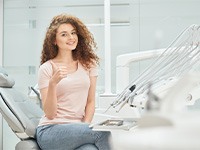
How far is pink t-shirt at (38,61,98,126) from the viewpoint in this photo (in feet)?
5.75

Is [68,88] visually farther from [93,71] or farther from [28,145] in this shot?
[28,145]

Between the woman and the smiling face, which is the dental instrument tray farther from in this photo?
the smiling face

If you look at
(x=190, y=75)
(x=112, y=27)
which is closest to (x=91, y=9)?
(x=112, y=27)

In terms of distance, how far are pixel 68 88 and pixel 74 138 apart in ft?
1.08

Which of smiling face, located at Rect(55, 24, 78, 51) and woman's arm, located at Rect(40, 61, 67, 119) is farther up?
smiling face, located at Rect(55, 24, 78, 51)

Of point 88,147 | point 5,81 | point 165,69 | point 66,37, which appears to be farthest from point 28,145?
point 165,69

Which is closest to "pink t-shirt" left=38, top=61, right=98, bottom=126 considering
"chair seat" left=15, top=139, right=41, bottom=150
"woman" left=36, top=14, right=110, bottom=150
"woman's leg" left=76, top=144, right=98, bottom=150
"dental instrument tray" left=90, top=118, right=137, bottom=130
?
"woman" left=36, top=14, right=110, bottom=150

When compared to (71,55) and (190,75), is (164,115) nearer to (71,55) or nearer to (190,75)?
(190,75)

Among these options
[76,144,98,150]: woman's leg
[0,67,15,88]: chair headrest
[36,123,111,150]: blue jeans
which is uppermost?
[0,67,15,88]: chair headrest

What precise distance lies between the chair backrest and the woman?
8cm

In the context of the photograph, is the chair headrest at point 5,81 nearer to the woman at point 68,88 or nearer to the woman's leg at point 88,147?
the woman at point 68,88

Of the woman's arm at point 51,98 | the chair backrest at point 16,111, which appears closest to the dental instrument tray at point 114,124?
the woman's arm at point 51,98

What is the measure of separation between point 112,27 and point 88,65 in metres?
1.81

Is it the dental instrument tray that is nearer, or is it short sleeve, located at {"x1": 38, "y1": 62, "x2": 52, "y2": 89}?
the dental instrument tray
